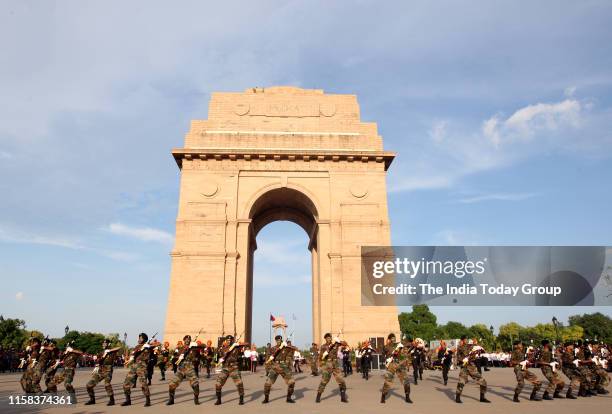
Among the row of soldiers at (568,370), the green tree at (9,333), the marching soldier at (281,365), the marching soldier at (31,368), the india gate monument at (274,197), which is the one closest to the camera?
the marching soldier at (281,365)

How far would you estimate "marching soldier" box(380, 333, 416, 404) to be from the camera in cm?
1265

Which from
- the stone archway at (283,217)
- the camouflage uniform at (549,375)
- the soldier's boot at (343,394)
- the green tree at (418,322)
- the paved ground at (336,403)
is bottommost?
the paved ground at (336,403)

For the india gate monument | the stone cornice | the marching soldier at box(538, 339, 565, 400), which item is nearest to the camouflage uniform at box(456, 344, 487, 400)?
the marching soldier at box(538, 339, 565, 400)

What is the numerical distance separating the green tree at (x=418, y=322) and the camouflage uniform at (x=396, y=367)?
9293 cm

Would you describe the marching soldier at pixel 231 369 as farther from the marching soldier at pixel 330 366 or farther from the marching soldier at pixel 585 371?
the marching soldier at pixel 585 371

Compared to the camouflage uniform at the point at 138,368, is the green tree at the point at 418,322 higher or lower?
higher

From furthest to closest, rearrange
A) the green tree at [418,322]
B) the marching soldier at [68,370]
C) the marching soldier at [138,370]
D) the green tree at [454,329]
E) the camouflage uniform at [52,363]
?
the green tree at [454,329], the green tree at [418,322], the camouflage uniform at [52,363], the marching soldier at [68,370], the marching soldier at [138,370]

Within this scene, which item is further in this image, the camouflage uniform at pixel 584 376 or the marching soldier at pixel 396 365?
the camouflage uniform at pixel 584 376

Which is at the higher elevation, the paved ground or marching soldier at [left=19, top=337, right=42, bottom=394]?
marching soldier at [left=19, top=337, right=42, bottom=394]

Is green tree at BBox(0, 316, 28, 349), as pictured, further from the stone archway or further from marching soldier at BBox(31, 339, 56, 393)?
marching soldier at BBox(31, 339, 56, 393)

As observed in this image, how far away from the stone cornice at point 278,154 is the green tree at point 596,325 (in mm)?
89510

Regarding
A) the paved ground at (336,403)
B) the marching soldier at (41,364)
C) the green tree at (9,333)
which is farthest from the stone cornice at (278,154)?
the green tree at (9,333)

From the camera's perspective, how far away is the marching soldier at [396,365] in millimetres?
12648

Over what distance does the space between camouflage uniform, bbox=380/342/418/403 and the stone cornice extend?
1946 centimetres
